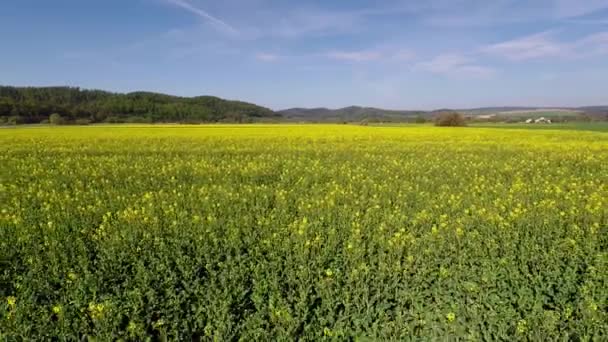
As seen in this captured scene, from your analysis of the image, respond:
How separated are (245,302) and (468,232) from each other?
9.34 feet

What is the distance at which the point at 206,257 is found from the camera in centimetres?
436

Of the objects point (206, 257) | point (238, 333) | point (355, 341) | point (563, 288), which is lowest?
point (355, 341)

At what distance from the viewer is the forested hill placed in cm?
7025

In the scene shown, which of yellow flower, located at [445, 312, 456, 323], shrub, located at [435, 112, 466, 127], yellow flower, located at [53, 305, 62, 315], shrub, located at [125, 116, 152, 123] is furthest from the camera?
shrub, located at [125, 116, 152, 123]

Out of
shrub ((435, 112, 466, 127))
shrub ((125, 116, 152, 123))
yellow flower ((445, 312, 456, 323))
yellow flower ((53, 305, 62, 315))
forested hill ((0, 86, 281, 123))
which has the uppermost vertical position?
forested hill ((0, 86, 281, 123))

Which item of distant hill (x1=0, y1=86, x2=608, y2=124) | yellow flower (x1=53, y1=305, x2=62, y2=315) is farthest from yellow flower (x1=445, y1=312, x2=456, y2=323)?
distant hill (x1=0, y1=86, x2=608, y2=124)

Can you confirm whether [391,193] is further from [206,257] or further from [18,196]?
[18,196]

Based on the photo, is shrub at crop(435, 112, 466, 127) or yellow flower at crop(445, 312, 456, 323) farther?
shrub at crop(435, 112, 466, 127)

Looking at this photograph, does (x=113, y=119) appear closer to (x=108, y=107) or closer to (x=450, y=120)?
(x=108, y=107)

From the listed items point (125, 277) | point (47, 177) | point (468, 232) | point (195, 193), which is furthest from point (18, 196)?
point (468, 232)

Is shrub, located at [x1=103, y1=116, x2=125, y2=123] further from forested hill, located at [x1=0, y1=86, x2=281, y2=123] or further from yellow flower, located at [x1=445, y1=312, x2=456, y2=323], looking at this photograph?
yellow flower, located at [x1=445, y1=312, x2=456, y2=323]

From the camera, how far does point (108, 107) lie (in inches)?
3201

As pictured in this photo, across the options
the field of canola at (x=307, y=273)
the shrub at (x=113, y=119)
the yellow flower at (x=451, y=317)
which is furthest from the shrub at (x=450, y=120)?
the yellow flower at (x=451, y=317)

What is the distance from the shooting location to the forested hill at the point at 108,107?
70250mm
